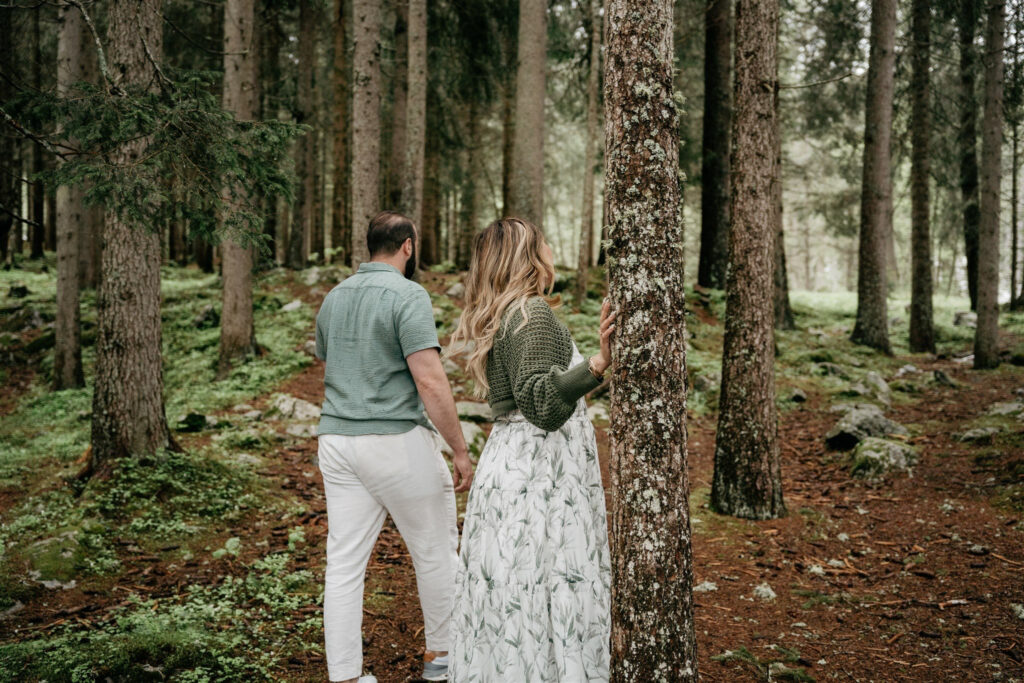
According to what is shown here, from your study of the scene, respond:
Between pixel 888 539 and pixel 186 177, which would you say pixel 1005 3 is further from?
pixel 186 177

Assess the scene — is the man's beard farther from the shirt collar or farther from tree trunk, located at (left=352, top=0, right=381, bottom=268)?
tree trunk, located at (left=352, top=0, right=381, bottom=268)

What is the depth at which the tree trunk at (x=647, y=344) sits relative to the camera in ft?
9.29

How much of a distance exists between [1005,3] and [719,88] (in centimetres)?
597

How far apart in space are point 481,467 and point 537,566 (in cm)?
52

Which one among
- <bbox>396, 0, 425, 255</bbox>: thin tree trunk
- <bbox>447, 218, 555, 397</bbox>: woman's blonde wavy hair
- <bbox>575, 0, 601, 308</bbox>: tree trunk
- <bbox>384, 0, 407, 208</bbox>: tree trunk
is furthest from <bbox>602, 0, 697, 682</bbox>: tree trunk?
<bbox>384, 0, 407, 208</bbox>: tree trunk

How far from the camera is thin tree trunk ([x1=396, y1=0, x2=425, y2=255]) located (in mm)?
11039

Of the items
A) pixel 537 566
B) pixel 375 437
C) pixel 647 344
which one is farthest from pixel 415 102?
pixel 537 566

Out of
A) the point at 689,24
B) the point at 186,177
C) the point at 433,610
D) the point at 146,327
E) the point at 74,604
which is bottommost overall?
the point at 74,604

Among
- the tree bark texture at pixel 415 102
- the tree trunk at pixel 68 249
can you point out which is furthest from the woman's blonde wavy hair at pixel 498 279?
the tree trunk at pixel 68 249

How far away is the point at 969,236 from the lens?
18016mm

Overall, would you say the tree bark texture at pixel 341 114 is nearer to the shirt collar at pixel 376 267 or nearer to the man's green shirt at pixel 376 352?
the shirt collar at pixel 376 267

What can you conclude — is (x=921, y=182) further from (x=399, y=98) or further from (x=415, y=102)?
(x=399, y=98)

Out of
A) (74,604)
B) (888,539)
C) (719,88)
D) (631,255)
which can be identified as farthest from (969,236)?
(74,604)

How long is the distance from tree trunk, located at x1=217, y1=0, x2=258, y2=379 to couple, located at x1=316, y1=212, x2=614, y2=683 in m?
7.94
